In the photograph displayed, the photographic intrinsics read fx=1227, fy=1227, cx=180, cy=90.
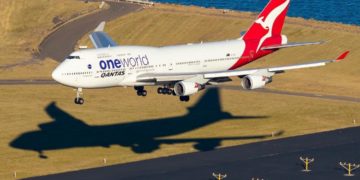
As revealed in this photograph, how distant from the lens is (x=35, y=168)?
6619 inches

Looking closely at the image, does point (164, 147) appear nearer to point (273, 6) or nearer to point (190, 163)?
point (190, 163)

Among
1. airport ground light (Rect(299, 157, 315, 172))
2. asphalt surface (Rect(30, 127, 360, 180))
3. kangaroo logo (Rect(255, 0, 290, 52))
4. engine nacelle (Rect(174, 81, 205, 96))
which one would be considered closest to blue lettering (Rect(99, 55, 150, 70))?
engine nacelle (Rect(174, 81, 205, 96))

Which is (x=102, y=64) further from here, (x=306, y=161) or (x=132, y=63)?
(x=306, y=161)

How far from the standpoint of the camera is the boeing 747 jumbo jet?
150 m

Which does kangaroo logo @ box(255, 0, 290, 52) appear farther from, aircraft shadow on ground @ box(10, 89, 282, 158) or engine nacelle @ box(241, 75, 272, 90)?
engine nacelle @ box(241, 75, 272, 90)

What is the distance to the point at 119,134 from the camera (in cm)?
18700

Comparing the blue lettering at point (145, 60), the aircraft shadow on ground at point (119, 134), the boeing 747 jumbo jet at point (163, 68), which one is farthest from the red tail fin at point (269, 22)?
the blue lettering at point (145, 60)

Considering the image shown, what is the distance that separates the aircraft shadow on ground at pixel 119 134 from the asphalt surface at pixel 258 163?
572 centimetres

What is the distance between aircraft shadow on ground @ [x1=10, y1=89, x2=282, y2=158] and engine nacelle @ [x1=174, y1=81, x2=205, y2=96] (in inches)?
1046

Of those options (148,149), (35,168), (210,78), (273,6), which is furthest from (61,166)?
(273,6)

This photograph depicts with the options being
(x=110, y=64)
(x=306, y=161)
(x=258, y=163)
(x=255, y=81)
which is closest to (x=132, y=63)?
(x=110, y=64)

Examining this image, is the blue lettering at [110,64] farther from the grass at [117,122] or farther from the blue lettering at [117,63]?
the grass at [117,122]

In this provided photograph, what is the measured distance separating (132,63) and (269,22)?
3067cm

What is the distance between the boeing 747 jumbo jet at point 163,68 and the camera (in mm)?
150500
